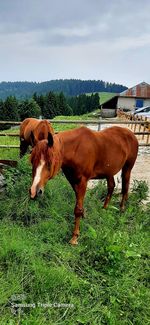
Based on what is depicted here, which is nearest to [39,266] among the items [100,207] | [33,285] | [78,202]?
[33,285]

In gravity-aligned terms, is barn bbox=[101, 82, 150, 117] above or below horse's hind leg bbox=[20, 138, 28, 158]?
above

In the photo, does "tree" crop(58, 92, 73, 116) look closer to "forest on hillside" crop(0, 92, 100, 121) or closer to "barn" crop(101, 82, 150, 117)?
"forest on hillside" crop(0, 92, 100, 121)

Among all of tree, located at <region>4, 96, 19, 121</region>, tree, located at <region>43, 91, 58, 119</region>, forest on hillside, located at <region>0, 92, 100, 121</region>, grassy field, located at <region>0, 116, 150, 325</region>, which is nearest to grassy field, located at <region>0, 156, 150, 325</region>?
grassy field, located at <region>0, 116, 150, 325</region>

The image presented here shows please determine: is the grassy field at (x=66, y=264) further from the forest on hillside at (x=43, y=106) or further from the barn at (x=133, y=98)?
the barn at (x=133, y=98)

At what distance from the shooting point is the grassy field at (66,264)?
3.00 metres

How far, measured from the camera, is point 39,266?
11.0 feet

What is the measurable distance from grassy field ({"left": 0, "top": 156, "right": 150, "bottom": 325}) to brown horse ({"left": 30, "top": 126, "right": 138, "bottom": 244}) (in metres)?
0.36

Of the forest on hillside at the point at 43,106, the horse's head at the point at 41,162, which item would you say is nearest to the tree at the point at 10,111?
the forest on hillside at the point at 43,106

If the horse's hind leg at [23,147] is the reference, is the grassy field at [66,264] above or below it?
below

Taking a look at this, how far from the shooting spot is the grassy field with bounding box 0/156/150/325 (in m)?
3.00

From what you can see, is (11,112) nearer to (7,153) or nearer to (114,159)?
(7,153)

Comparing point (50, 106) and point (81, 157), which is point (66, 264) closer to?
point (81, 157)

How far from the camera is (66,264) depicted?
3590 mm

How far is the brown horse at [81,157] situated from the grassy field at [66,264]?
36 centimetres
